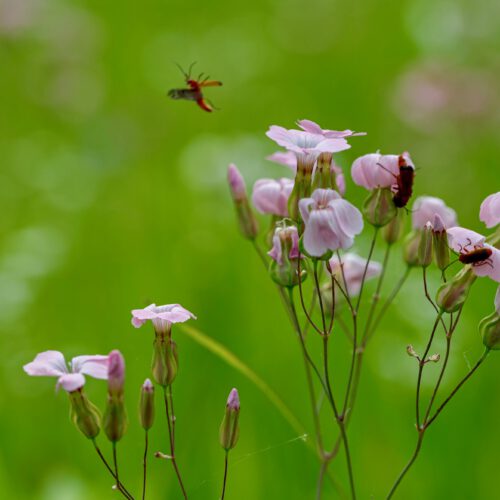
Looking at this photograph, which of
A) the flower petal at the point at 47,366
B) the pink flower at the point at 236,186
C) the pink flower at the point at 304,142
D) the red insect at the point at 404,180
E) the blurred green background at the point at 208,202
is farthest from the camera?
the blurred green background at the point at 208,202

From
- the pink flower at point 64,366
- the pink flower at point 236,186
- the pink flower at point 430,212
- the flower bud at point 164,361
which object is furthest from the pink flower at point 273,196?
the pink flower at point 64,366

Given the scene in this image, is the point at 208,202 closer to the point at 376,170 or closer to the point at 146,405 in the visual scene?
the point at 376,170

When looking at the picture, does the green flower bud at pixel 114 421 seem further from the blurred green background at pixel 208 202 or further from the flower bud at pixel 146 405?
the blurred green background at pixel 208 202

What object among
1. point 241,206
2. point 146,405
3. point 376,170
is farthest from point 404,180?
point 146,405

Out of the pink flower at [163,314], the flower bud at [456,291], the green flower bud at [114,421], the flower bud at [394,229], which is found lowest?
the green flower bud at [114,421]

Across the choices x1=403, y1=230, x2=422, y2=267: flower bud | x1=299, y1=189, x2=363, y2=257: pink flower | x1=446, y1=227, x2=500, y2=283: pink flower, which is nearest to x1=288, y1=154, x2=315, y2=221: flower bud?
x1=299, y1=189, x2=363, y2=257: pink flower

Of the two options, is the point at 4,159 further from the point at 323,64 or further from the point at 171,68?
the point at 323,64
